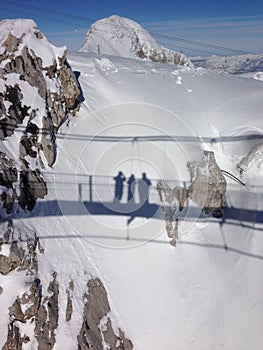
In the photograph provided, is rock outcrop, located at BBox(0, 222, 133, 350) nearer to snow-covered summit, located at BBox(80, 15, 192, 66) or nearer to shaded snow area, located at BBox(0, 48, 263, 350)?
shaded snow area, located at BBox(0, 48, 263, 350)

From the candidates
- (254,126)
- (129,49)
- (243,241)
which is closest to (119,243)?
(243,241)

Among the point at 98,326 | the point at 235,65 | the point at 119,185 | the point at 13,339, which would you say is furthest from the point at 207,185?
the point at 235,65

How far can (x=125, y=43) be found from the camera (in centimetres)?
3588

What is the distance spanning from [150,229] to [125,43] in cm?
3104

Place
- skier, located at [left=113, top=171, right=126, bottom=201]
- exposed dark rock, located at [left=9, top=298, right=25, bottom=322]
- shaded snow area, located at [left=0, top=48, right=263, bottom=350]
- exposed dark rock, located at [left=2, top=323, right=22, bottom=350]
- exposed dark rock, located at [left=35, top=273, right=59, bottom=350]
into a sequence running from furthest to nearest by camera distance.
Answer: skier, located at [left=113, top=171, right=126, bottom=201] < shaded snow area, located at [left=0, top=48, right=263, bottom=350] < exposed dark rock, located at [left=35, top=273, right=59, bottom=350] < exposed dark rock, located at [left=9, top=298, right=25, bottom=322] < exposed dark rock, located at [left=2, top=323, right=22, bottom=350]

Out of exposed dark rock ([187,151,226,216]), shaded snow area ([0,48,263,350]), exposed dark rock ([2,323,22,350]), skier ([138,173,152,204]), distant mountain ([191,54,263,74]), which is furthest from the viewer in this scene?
distant mountain ([191,54,263,74])

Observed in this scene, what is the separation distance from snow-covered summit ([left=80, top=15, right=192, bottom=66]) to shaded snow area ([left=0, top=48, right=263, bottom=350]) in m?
20.4

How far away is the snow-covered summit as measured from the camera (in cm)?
3406

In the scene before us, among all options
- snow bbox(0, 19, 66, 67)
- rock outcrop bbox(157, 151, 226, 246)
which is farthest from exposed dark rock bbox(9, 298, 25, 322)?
snow bbox(0, 19, 66, 67)

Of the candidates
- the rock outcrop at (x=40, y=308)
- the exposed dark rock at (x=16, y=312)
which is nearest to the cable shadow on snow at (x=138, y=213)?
the rock outcrop at (x=40, y=308)

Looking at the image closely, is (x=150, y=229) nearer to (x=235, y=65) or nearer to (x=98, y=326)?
(x=98, y=326)

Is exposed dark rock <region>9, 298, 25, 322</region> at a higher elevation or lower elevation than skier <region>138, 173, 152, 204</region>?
lower

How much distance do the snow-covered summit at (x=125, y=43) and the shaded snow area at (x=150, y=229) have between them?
20378mm

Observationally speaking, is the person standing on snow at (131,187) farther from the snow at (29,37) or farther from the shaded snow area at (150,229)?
the snow at (29,37)
